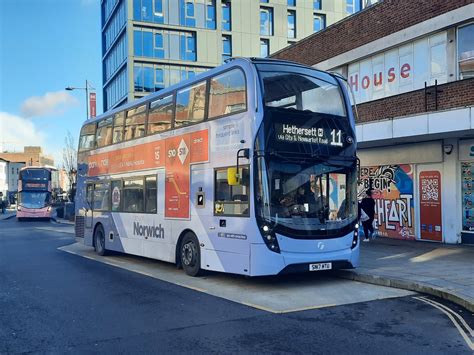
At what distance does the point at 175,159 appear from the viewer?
37.3 feet

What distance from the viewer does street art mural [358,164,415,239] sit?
16.2 m

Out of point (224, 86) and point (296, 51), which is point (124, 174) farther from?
point (296, 51)

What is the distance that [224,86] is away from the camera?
994 centimetres

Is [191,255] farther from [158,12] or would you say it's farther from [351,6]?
[351,6]

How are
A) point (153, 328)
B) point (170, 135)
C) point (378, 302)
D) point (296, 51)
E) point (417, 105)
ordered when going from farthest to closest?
1. point (296, 51)
2. point (417, 105)
3. point (170, 135)
4. point (378, 302)
5. point (153, 328)

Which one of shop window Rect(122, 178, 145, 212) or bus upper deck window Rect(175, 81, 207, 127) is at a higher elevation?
bus upper deck window Rect(175, 81, 207, 127)

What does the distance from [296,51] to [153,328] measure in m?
16.4

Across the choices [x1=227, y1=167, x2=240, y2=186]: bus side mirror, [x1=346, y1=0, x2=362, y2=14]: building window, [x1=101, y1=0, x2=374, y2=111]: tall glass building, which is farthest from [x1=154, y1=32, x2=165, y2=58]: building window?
[x1=227, y1=167, x2=240, y2=186]: bus side mirror

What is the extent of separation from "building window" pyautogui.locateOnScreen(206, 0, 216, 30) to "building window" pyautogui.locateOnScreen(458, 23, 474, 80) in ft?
108

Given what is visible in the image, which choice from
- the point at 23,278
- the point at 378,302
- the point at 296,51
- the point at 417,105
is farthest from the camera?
the point at 296,51

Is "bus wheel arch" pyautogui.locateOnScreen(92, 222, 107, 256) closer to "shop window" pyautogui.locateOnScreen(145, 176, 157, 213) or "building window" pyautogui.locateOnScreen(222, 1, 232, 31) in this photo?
"shop window" pyautogui.locateOnScreen(145, 176, 157, 213)

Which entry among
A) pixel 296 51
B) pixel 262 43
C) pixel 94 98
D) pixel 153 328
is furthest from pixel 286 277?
pixel 262 43

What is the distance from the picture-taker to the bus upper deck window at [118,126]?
14.1 meters

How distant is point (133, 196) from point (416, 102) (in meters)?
8.61
